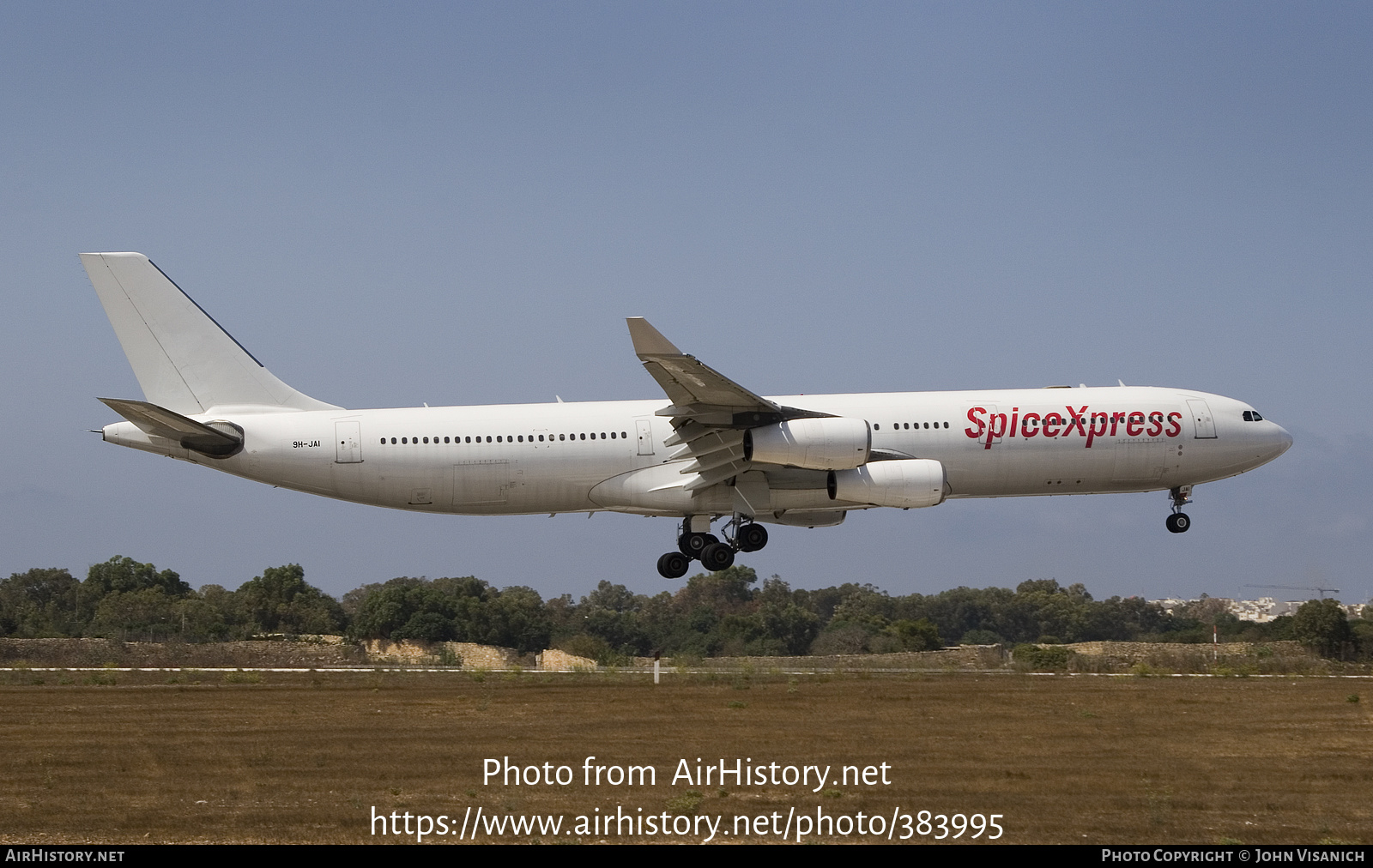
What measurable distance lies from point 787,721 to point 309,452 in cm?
1574

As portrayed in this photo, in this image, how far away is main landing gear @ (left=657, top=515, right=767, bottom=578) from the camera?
36031mm

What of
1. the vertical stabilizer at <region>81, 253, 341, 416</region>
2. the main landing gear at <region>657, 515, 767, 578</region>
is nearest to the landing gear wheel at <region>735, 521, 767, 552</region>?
the main landing gear at <region>657, 515, 767, 578</region>

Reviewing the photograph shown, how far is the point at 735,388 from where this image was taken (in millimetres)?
32062

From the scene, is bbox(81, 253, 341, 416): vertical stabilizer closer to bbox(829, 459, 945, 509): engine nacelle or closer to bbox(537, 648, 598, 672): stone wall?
bbox(537, 648, 598, 672): stone wall

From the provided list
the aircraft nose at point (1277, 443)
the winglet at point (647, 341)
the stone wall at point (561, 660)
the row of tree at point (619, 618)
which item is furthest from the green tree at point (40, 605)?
the aircraft nose at point (1277, 443)

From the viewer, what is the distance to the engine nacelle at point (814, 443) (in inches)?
1296

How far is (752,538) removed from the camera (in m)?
36.1

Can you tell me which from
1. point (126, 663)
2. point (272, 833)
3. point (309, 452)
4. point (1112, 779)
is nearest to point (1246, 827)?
point (1112, 779)

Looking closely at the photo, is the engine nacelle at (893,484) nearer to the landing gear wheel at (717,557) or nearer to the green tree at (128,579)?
the landing gear wheel at (717,557)

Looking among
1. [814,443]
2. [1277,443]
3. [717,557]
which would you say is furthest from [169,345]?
[1277,443]

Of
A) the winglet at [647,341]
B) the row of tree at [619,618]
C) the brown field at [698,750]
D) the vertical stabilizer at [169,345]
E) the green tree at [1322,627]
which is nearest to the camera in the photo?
the brown field at [698,750]

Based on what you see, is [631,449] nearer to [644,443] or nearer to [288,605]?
[644,443]

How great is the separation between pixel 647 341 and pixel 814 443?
16.8 feet

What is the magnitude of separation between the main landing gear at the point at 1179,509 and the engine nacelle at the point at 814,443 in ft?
35.3
